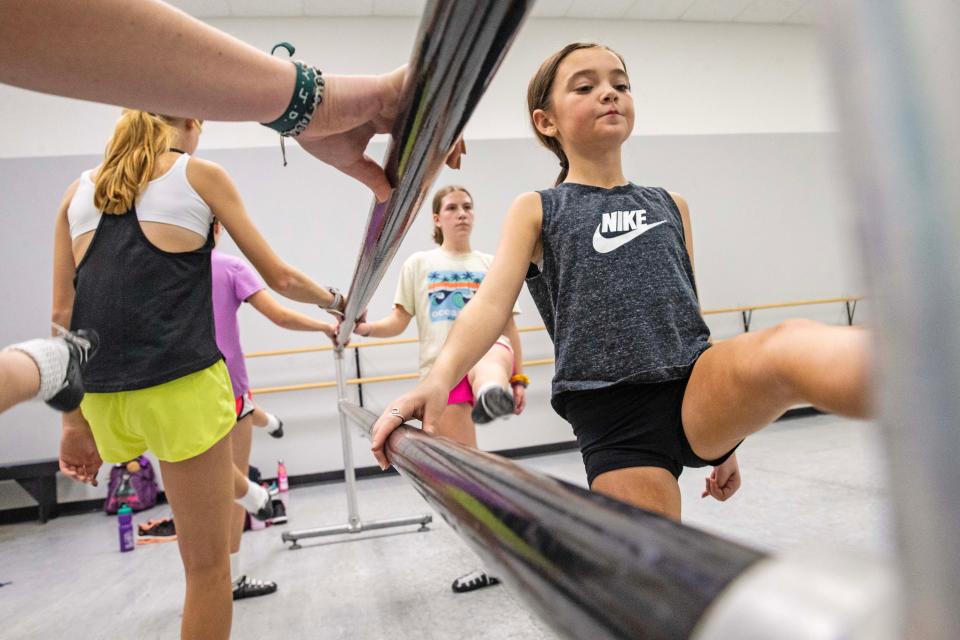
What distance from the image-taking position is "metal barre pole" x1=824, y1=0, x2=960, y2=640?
0.32ft

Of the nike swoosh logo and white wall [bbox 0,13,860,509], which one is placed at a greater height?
white wall [bbox 0,13,860,509]

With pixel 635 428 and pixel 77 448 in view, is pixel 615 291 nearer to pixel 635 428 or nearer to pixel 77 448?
pixel 635 428

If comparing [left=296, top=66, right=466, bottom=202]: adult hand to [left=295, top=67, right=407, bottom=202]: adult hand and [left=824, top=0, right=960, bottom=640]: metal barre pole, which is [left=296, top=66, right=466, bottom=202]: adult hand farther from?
[left=824, top=0, right=960, bottom=640]: metal barre pole

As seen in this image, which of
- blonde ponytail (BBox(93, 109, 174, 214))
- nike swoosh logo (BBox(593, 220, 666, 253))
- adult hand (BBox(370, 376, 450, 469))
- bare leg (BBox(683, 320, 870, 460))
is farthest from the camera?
blonde ponytail (BBox(93, 109, 174, 214))

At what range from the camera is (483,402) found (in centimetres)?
168

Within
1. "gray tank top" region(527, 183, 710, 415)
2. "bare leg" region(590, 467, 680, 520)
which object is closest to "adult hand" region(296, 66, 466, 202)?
"gray tank top" region(527, 183, 710, 415)

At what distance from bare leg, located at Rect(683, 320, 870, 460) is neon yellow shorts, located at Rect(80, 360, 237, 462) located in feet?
2.87

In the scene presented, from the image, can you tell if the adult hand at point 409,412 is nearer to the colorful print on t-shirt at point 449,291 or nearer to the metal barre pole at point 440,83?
the metal barre pole at point 440,83

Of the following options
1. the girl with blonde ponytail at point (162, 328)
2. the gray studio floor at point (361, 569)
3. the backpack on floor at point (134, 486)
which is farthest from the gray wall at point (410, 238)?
the girl with blonde ponytail at point (162, 328)

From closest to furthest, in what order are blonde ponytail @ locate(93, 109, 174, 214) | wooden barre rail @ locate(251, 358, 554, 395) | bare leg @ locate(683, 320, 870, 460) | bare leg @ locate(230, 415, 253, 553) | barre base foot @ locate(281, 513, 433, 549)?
bare leg @ locate(683, 320, 870, 460), blonde ponytail @ locate(93, 109, 174, 214), bare leg @ locate(230, 415, 253, 553), barre base foot @ locate(281, 513, 433, 549), wooden barre rail @ locate(251, 358, 554, 395)

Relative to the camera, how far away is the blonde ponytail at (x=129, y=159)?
1270 mm

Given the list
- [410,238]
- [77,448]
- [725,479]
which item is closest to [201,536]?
[77,448]

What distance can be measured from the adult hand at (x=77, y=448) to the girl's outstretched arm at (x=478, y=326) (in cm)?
84

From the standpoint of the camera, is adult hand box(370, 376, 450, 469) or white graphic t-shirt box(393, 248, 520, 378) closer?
adult hand box(370, 376, 450, 469)
